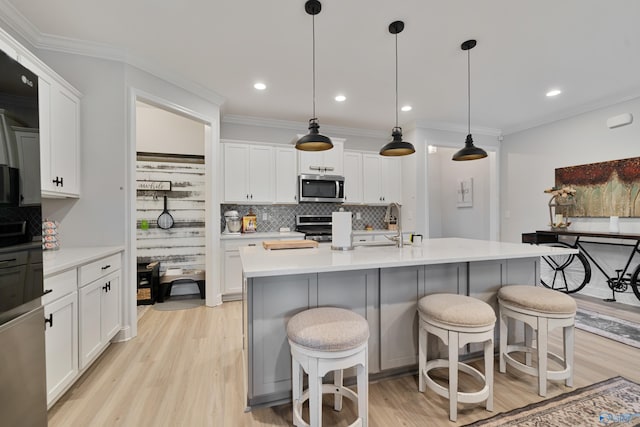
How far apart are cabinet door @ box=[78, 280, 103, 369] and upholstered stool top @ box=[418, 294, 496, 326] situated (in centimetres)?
235

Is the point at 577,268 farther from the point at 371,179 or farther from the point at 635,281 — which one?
the point at 371,179

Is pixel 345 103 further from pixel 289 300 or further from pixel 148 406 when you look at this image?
pixel 148 406

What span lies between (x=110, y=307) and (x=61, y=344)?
672 millimetres

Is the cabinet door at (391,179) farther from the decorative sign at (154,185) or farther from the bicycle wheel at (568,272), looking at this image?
the decorative sign at (154,185)

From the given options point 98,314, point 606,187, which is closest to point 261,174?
point 98,314

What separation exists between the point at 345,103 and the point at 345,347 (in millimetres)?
3400

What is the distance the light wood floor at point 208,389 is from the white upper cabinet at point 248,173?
6.75 ft

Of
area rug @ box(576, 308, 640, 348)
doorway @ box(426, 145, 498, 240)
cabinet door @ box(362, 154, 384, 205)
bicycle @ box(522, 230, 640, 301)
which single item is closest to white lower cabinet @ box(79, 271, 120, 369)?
cabinet door @ box(362, 154, 384, 205)

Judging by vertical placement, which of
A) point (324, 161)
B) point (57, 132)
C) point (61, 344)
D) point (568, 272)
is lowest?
point (568, 272)

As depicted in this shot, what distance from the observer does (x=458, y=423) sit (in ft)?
5.13

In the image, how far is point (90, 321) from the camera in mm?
2031

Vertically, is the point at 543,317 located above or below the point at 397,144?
below

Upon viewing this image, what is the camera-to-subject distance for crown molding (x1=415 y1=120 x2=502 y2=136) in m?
4.66

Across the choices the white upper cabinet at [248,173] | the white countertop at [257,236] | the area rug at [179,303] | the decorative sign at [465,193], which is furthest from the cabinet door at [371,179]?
the area rug at [179,303]
